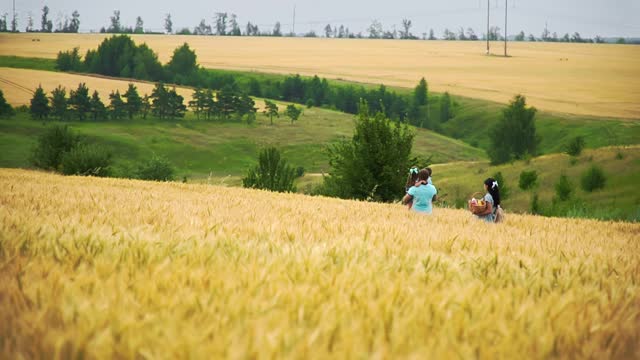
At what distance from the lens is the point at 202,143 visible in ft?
535

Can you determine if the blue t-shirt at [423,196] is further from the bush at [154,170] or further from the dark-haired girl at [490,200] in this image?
the bush at [154,170]

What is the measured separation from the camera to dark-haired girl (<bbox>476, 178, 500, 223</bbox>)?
15.3 metres

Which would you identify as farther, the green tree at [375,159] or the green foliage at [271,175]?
the green foliage at [271,175]

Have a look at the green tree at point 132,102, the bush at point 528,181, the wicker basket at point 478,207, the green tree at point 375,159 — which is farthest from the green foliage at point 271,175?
the green tree at point 132,102

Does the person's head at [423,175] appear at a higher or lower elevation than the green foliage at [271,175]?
higher

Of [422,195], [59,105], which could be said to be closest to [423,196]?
[422,195]

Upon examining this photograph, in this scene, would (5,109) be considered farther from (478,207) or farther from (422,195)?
(478,207)

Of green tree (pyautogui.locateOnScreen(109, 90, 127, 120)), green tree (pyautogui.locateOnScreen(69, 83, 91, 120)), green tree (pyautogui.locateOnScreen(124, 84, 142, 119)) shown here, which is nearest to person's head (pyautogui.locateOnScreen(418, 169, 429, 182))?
green tree (pyautogui.locateOnScreen(109, 90, 127, 120))

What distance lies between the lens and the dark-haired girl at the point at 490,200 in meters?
15.3

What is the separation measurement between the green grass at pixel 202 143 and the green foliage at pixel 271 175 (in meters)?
81.8

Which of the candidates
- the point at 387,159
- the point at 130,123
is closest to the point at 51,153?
the point at 387,159

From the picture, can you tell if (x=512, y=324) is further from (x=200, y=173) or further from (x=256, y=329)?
(x=200, y=173)

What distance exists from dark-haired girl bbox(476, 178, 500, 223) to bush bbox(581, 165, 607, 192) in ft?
235

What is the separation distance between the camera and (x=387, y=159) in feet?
126
